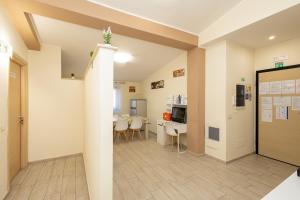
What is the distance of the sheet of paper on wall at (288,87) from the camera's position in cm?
308

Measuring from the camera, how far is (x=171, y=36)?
308 cm

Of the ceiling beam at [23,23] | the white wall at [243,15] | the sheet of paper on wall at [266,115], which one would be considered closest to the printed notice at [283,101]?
the sheet of paper on wall at [266,115]

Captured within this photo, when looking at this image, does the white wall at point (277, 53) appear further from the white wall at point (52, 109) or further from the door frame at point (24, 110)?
the door frame at point (24, 110)

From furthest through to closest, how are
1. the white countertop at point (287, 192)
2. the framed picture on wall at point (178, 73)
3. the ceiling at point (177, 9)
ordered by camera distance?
the framed picture on wall at point (178, 73)
the ceiling at point (177, 9)
the white countertop at point (287, 192)

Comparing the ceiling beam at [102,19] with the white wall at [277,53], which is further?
the white wall at [277,53]

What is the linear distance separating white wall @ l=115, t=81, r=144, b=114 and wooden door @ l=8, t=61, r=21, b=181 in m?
4.07

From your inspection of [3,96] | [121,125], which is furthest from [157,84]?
[3,96]

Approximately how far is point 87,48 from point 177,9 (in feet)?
7.80

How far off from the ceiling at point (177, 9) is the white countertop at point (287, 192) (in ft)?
9.04

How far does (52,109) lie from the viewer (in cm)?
342

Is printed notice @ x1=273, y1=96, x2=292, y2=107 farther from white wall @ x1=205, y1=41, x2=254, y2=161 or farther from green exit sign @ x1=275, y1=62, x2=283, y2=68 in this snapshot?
green exit sign @ x1=275, y1=62, x2=283, y2=68

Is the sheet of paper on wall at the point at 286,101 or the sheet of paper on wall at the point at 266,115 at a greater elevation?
the sheet of paper on wall at the point at 286,101

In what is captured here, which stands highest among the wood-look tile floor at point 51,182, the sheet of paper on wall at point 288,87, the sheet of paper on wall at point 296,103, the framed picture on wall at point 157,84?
the framed picture on wall at point 157,84

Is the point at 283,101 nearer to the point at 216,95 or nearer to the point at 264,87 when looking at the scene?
the point at 264,87
